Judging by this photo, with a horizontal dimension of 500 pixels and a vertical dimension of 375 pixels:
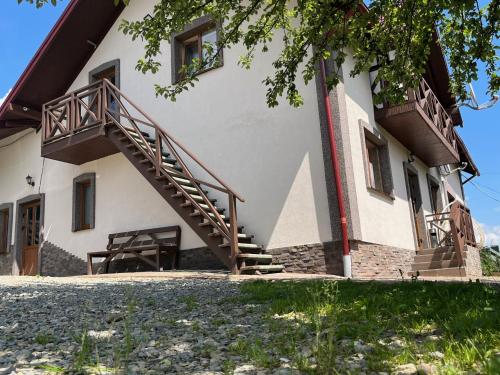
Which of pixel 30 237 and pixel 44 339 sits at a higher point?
pixel 30 237

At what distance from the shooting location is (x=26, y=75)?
12930mm

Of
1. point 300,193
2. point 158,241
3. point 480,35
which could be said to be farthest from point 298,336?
point 158,241

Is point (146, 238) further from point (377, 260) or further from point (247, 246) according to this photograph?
point (377, 260)

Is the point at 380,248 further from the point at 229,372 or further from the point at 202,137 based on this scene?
the point at 229,372

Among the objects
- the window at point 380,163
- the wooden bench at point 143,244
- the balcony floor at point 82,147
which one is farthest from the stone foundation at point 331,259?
the balcony floor at point 82,147

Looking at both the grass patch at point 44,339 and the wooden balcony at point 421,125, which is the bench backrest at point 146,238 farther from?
the grass patch at point 44,339

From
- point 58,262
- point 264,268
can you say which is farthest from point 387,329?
point 58,262

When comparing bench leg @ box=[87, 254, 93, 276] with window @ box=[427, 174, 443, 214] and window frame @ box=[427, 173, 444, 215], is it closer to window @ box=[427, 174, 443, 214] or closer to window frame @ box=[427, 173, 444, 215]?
window frame @ box=[427, 173, 444, 215]

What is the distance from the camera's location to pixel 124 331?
3.39 meters

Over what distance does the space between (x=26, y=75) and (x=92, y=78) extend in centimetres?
172

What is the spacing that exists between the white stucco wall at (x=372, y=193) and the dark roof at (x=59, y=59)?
6.91m

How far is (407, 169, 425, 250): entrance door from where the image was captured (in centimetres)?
1228

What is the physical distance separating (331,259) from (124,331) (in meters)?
5.45

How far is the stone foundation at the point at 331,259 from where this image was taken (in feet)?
27.2
